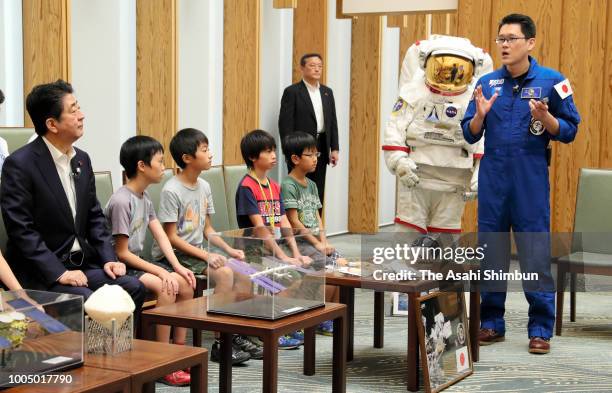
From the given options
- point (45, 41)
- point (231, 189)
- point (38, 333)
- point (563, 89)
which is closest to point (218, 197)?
point (231, 189)

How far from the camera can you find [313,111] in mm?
6750

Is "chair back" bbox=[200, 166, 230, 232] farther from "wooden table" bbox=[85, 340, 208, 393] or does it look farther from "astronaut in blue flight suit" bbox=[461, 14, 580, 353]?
"wooden table" bbox=[85, 340, 208, 393]

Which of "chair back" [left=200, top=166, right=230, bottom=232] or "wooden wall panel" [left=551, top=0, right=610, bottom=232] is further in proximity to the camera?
"wooden wall panel" [left=551, top=0, right=610, bottom=232]

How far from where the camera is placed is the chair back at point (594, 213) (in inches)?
187

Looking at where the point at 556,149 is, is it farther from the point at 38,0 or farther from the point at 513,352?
the point at 38,0

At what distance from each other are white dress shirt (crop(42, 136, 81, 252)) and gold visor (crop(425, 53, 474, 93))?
2058 millimetres

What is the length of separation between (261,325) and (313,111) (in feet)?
13.9

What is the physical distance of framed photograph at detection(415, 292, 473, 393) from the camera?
11.2 feet

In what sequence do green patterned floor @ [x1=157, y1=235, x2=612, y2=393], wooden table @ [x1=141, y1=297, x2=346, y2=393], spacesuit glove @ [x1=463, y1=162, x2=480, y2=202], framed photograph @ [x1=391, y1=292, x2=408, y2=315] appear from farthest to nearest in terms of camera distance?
1. framed photograph @ [x1=391, y1=292, x2=408, y2=315]
2. spacesuit glove @ [x1=463, y1=162, x2=480, y2=202]
3. green patterned floor @ [x1=157, y1=235, x2=612, y2=393]
4. wooden table @ [x1=141, y1=297, x2=346, y2=393]

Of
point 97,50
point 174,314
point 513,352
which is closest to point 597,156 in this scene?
point 513,352

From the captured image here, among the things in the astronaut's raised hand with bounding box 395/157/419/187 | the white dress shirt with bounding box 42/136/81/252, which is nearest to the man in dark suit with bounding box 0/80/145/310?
the white dress shirt with bounding box 42/136/81/252

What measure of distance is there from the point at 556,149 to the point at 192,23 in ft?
9.46

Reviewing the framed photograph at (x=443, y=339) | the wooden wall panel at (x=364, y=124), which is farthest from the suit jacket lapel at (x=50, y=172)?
the wooden wall panel at (x=364, y=124)

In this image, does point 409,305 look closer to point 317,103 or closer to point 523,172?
point 523,172
